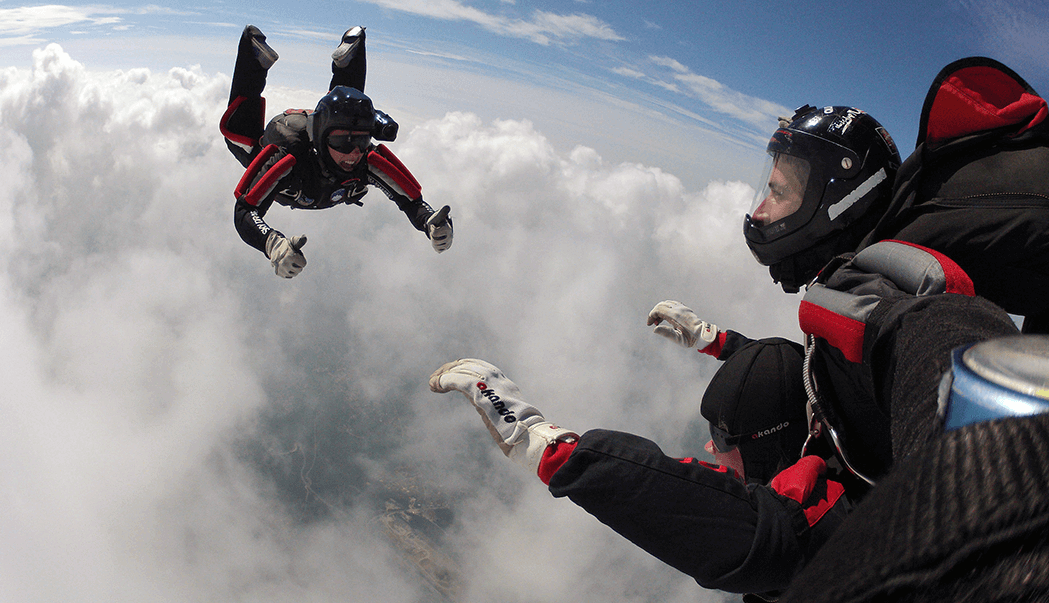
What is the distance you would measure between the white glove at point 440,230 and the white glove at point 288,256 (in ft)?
5.38

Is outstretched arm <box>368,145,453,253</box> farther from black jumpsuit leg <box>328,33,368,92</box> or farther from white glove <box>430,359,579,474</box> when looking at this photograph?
white glove <box>430,359,579,474</box>

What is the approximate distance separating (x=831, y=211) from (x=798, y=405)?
1067mm

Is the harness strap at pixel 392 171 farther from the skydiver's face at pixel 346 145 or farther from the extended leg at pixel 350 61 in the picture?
the extended leg at pixel 350 61

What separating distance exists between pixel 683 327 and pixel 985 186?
236 centimetres

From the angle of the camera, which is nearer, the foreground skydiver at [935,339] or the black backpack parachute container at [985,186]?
the foreground skydiver at [935,339]

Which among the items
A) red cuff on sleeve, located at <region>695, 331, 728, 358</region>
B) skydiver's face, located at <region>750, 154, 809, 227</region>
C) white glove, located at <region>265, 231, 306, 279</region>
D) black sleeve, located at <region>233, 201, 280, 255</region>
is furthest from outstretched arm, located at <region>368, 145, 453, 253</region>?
skydiver's face, located at <region>750, 154, 809, 227</region>

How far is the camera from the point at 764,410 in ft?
8.93

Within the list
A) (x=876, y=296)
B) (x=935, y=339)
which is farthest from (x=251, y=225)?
(x=935, y=339)

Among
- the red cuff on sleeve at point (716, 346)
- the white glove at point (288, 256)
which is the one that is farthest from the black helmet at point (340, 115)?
the red cuff on sleeve at point (716, 346)

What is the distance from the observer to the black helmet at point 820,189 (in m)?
2.42

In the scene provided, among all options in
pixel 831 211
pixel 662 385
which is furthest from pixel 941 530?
pixel 662 385

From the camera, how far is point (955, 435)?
16.9 inches

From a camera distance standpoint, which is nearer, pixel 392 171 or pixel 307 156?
pixel 307 156

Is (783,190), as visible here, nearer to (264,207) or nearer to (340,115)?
(340,115)
